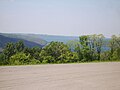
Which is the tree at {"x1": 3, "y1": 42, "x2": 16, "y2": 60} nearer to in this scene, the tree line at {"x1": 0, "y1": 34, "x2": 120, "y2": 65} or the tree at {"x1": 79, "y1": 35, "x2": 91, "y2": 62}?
the tree line at {"x1": 0, "y1": 34, "x2": 120, "y2": 65}

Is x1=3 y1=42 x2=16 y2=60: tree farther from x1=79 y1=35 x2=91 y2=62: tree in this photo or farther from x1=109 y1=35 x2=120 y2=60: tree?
x1=109 y1=35 x2=120 y2=60: tree

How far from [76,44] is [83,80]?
8563 mm

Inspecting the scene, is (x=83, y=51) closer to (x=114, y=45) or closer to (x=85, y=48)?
(x=85, y=48)

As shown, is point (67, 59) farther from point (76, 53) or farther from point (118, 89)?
point (118, 89)

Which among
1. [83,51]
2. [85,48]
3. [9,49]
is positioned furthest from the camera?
[9,49]

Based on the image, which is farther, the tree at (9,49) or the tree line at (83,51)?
the tree at (9,49)

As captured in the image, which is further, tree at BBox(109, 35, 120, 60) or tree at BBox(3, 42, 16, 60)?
tree at BBox(3, 42, 16, 60)

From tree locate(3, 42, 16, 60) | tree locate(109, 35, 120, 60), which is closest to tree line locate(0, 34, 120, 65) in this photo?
tree locate(109, 35, 120, 60)

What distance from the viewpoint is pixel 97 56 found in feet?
43.9

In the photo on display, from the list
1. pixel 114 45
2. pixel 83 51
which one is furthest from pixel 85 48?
pixel 114 45

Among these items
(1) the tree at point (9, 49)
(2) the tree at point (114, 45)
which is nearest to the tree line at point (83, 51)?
(2) the tree at point (114, 45)

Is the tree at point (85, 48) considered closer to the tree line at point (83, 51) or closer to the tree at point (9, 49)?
the tree line at point (83, 51)

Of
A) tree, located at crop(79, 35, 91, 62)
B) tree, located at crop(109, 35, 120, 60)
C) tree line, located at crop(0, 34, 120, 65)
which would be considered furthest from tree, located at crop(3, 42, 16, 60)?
tree, located at crop(109, 35, 120, 60)

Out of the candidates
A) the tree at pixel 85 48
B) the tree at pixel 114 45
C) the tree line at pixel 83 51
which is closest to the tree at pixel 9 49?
the tree line at pixel 83 51
